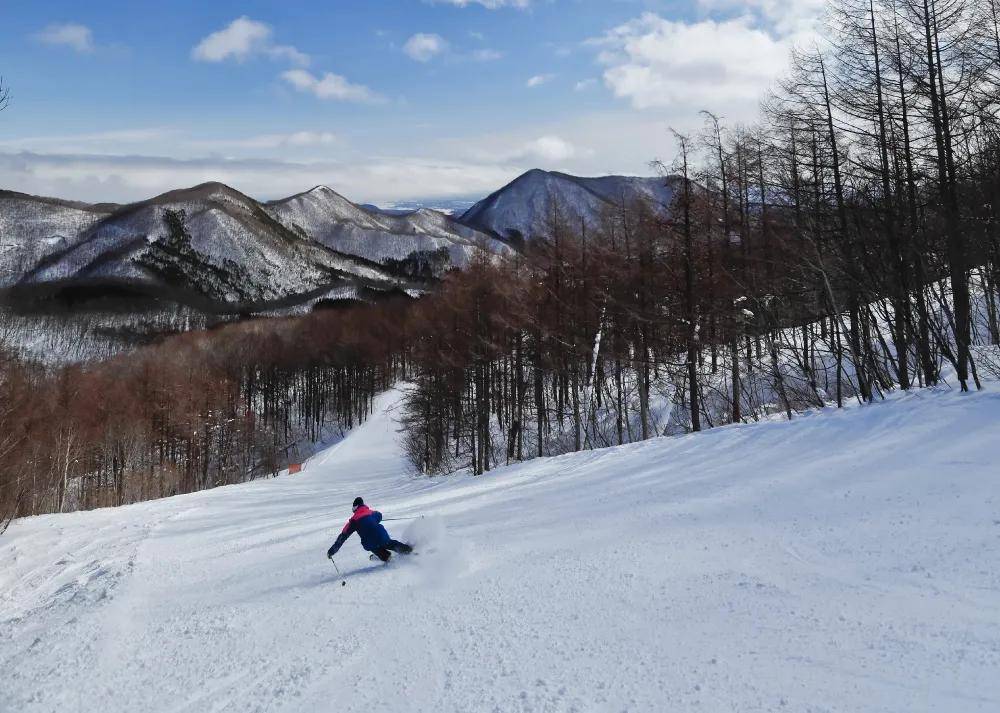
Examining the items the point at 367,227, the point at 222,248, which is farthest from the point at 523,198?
the point at 222,248

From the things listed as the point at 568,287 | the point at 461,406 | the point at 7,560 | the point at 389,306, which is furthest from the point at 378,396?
the point at 7,560

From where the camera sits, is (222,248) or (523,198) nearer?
(222,248)

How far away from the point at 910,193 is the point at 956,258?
7.23 ft

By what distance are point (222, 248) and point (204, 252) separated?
14.6ft

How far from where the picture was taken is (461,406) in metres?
27.5

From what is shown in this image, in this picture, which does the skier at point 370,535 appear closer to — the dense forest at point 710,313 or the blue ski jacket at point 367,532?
the blue ski jacket at point 367,532

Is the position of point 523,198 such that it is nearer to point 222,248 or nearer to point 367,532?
point 222,248

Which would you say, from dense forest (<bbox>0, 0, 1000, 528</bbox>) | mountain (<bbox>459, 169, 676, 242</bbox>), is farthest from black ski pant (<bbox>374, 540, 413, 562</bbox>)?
mountain (<bbox>459, 169, 676, 242</bbox>)

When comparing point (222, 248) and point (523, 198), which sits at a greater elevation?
point (523, 198)

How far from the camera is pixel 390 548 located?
8477mm

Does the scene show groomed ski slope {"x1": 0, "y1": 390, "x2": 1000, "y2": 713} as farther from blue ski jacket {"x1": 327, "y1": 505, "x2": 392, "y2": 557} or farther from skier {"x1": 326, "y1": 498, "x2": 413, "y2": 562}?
blue ski jacket {"x1": 327, "y1": 505, "x2": 392, "y2": 557}

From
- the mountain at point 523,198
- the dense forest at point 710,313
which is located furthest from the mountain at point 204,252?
the dense forest at point 710,313

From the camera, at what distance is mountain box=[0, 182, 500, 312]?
125312 mm

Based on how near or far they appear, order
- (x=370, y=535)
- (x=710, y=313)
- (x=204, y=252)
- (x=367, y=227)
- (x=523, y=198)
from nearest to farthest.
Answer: (x=370, y=535) < (x=710, y=313) < (x=204, y=252) < (x=523, y=198) < (x=367, y=227)
